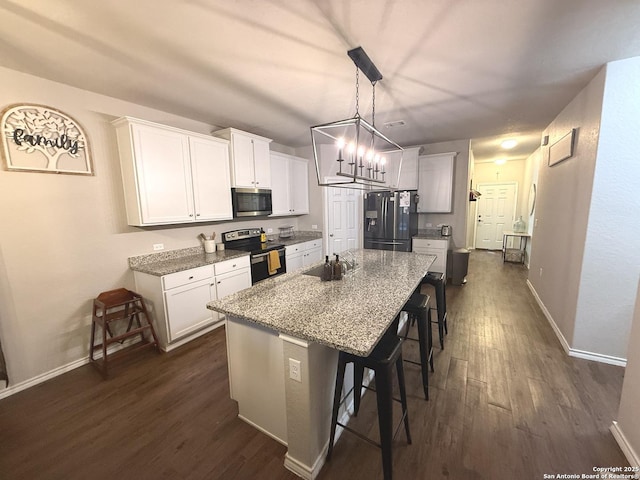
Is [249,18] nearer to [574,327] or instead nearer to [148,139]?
[148,139]

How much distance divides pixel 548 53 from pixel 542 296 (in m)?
3.06

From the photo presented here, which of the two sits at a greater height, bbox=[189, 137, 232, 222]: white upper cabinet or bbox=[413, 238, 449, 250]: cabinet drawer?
bbox=[189, 137, 232, 222]: white upper cabinet

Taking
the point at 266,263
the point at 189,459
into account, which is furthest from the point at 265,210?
the point at 189,459

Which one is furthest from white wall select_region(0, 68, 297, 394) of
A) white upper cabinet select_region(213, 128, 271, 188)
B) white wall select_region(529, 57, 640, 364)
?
white wall select_region(529, 57, 640, 364)

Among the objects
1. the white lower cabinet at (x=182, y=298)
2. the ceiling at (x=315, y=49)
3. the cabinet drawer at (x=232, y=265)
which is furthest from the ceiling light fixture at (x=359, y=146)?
the white lower cabinet at (x=182, y=298)

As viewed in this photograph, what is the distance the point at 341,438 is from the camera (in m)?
1.67

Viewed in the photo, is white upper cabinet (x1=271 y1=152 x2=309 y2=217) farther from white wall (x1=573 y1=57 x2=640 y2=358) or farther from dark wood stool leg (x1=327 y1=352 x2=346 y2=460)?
white wall (x1=573 y1=57 x2=640 y2=358)

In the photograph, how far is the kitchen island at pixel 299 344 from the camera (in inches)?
52.4

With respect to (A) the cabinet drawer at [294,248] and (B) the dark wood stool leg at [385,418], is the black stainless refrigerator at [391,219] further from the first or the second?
(B) the dark wood stool leg at [385,418]

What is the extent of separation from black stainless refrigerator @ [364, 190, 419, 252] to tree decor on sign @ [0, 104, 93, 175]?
3.96m

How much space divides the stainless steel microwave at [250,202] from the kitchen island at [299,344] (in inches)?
72.1

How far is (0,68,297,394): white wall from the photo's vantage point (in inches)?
82.6

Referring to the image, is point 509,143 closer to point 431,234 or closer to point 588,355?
point 431,234

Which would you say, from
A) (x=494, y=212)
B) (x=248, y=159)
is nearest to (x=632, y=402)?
(x=248, y=159)
